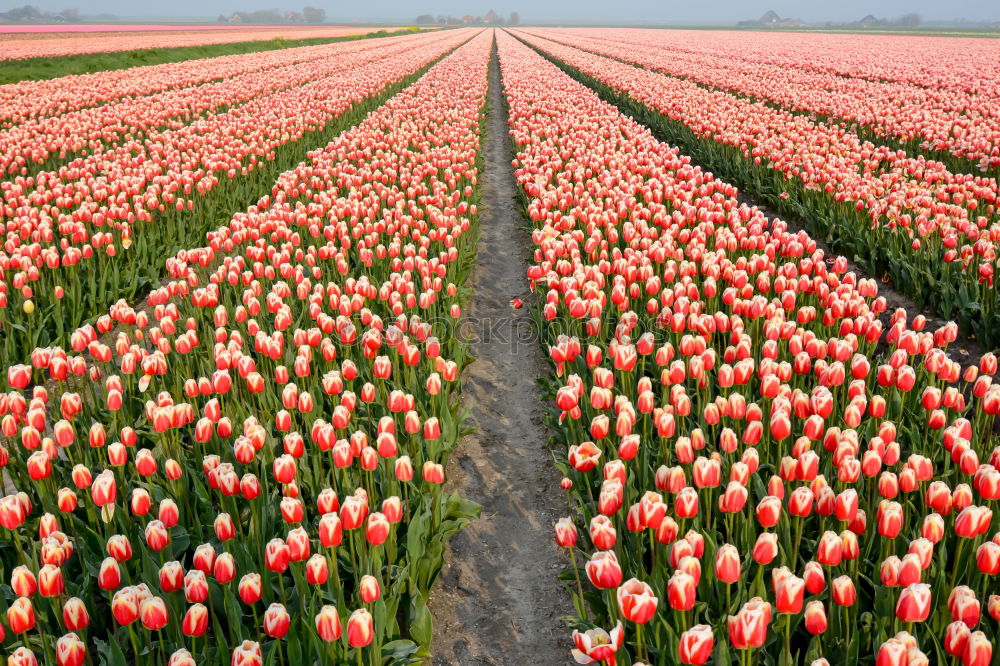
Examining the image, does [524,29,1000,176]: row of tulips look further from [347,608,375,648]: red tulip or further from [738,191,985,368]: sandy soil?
[347,608,375,648]: red tulip

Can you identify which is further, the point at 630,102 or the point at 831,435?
the point at 630,102

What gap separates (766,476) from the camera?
434 centimetres

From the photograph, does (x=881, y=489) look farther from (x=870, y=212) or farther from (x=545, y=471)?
(x=870, y=212)

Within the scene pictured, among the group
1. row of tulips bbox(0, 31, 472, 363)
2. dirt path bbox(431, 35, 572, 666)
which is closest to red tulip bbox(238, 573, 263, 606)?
dirt path bbox(431, 35, 572, 666)

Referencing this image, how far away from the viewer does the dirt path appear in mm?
3891

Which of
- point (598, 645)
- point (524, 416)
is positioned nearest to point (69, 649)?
point (598, 645)

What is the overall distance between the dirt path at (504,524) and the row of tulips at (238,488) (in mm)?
246

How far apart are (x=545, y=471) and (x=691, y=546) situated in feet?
8.18

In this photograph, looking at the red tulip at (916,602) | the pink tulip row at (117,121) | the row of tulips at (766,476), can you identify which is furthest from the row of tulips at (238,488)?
the pink tulip row at (117,121)

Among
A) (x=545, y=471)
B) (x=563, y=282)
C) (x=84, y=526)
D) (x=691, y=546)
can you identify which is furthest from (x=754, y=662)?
(x=563, y=282)

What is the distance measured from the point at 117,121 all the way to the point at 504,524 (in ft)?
50.1

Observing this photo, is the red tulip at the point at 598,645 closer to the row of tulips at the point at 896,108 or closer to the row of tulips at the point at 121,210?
the row of tulips at the point at 121,210

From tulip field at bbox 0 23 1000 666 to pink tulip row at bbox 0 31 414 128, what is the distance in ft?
23.2

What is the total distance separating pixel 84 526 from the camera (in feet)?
12.4
